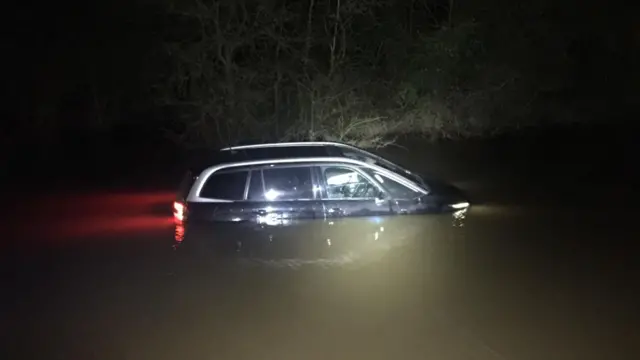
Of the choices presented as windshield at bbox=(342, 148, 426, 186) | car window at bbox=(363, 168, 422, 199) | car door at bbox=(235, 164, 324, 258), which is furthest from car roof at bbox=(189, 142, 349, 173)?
car window at bbox=(363, 168, 422, 199)

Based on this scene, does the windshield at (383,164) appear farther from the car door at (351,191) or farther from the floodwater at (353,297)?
the floodwater at (353,297)

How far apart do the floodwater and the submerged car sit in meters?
0.30

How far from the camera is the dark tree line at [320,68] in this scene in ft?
71.5

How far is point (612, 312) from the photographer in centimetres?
750

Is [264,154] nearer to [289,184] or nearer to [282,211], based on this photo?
[289,184]

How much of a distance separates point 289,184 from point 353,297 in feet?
6.46

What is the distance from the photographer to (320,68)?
2266 centimetres

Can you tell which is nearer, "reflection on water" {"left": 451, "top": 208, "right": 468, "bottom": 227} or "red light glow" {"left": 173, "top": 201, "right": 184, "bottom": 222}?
"red light glow" {"left": 173, "top": 201, "right": 184, "bottom": 222}

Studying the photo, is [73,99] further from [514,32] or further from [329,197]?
[329,197]

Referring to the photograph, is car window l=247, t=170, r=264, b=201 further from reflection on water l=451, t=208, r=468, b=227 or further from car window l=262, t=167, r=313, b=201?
reflection on water l=451, t=208, r=468, b=227

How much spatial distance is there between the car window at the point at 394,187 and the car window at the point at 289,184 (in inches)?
28.8

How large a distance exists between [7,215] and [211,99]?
27.9ft

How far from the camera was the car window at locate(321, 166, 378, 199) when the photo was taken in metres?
9.57

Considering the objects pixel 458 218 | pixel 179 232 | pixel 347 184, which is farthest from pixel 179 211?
pixel 458 218
